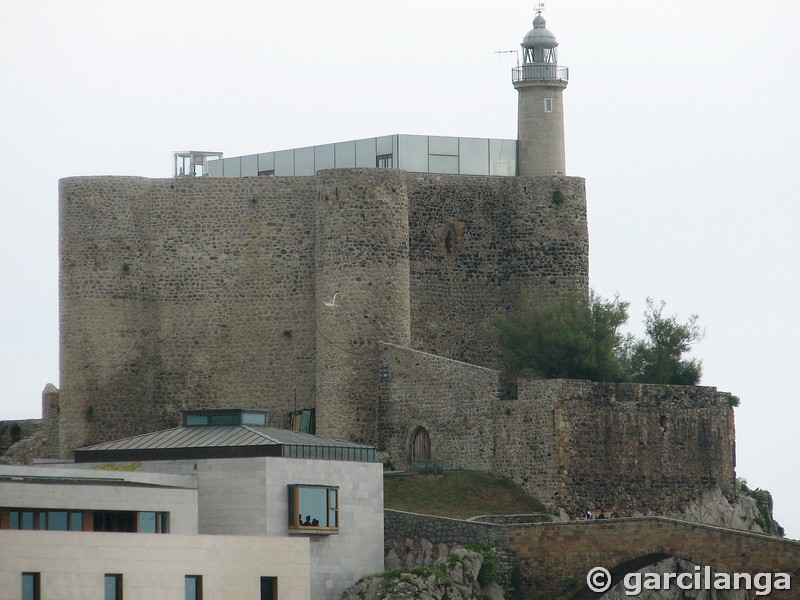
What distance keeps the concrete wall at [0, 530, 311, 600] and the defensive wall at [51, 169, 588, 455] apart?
14.7 m

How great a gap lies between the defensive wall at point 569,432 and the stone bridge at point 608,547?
3.24 metres

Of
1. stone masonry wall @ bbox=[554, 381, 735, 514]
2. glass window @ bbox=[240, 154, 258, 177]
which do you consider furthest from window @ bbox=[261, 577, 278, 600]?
glass window @ bbox=[240, 154, 258, 177]

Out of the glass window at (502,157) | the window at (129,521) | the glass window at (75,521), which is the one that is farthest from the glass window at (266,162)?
the glass window at (75,521)

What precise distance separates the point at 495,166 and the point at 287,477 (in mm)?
19402

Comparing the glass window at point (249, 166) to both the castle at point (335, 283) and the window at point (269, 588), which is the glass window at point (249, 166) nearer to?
the castle at point (335, 283)

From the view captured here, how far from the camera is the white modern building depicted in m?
56.8

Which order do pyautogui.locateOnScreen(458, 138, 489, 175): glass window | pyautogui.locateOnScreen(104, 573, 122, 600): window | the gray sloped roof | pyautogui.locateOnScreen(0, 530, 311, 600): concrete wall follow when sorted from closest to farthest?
1. pyautogui.locateOnScreen(0, 530, 311, 600): concrete wall
2. pyautogui.locateOnScreen(104, 573, 122, 600): window
3. the gray sloped roof
4. pyautogui.locateOnScreen(458, 138, 489, 175): glass window

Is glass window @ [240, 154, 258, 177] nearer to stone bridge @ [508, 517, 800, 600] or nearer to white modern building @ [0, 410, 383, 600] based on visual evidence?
Result: white modern building @ [0, 410, 383, 600]

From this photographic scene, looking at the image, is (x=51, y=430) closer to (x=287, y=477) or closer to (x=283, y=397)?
(x=283, y=397)

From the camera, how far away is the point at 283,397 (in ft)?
254

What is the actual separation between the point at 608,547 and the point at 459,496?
214 inches

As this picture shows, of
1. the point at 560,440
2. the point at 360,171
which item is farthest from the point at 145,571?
the point at 360,171

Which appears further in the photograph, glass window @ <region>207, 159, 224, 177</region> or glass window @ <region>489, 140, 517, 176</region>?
glass window @ <region>207, 159, 224, 177</region>

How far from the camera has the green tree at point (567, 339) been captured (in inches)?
2894
